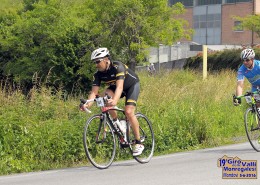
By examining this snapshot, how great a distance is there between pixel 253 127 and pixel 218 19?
2767 inches

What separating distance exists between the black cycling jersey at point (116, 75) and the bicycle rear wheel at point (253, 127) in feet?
8.98

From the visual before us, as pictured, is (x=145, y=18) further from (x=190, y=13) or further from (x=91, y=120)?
(x=190, y=13)

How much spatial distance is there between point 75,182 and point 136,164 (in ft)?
6.46

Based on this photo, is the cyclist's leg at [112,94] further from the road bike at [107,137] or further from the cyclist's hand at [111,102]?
the cyclist's hand at [111,102]

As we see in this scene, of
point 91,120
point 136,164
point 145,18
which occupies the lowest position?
point 136,164

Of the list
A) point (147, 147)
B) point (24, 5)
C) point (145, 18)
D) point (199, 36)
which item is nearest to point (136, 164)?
point (147, 147)

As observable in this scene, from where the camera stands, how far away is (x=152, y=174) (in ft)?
29.7

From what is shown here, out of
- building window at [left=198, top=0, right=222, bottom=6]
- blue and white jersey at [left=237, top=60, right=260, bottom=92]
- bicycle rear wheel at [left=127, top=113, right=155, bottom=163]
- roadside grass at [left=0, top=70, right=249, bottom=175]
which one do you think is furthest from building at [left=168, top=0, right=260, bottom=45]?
bicycle rear wheel at [left=127, top=113, right=155, bottom=163]

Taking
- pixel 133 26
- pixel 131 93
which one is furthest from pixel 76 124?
pixel 133 26

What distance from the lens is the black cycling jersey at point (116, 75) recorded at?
379 inches

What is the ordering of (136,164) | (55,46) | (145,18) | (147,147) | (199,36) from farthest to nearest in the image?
(199,36)
(55,46)
(145,18)
(147,147)
(136,164)

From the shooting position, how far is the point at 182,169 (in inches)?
371

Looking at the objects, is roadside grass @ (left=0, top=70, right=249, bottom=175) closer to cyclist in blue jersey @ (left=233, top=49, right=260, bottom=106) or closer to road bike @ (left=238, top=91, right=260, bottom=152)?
road bike @ (left=238, top=91, right=260, bottom=152)

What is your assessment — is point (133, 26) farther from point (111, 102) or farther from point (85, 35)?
point (111, 102)
